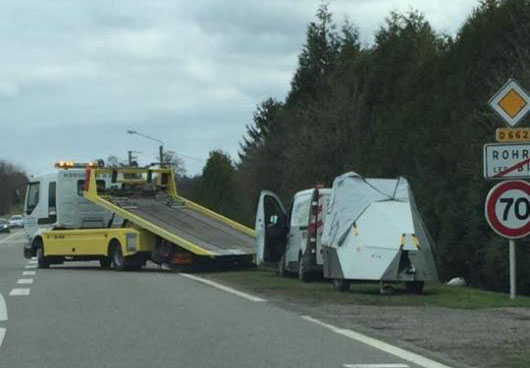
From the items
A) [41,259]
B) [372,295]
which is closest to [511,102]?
[372,295]

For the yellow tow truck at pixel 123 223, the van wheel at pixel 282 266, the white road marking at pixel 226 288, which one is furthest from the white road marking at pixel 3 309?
the yellow tow truck at pixel 123 223

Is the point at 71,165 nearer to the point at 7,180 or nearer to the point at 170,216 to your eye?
the point at 170,216

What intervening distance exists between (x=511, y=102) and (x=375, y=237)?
403 cm

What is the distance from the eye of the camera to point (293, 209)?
2286cm

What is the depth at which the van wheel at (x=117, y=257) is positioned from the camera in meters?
26.5

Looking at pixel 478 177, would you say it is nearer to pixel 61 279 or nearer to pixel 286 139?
pixel 61 279

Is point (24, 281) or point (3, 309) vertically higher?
point (24, 281)

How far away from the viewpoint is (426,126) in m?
27.9

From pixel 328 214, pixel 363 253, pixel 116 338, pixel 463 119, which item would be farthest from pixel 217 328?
pixel 463 119

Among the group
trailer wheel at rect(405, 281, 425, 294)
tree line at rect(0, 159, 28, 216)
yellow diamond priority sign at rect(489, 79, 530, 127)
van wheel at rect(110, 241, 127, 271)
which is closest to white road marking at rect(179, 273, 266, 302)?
van wheel at rect(110, 241, 127, 271)

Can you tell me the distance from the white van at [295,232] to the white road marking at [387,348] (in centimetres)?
741

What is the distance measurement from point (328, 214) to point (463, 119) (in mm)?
7296

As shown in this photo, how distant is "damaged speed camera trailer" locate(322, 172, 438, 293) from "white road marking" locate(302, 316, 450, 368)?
13.6 ft

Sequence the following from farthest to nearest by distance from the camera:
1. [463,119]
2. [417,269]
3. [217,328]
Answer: [463,119]
[417,269]
[217,328]
